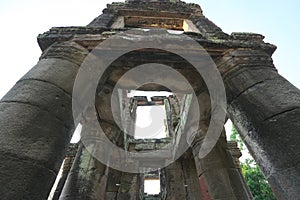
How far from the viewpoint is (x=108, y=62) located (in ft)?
11.1

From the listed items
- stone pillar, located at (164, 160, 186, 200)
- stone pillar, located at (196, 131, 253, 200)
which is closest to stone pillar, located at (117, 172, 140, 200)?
stone pillar, located at (164, 160, 186, 200)

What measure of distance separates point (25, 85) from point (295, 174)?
312cm

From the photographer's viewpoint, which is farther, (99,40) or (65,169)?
(65,169)

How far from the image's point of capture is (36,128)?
81.7 inches

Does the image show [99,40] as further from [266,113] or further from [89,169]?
[89,169]

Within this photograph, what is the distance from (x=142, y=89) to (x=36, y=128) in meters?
2.67

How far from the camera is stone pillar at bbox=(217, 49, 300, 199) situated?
209 centimetres

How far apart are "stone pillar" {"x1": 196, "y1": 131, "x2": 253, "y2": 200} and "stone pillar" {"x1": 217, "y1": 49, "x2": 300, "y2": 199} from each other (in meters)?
2.36

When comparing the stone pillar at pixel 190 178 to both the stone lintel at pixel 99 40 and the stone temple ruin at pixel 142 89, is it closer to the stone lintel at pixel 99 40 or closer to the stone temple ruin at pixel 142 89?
the stone temple ruin at pixel 142 89

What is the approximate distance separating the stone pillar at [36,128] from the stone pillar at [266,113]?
7.37 feet

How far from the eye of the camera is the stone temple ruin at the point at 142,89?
1950 millimetres

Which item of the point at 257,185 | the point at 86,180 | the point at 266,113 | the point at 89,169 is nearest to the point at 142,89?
the point at 89,169

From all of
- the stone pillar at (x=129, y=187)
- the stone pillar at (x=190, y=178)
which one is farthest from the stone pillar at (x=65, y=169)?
the stone pillar at (x=190, y=178)

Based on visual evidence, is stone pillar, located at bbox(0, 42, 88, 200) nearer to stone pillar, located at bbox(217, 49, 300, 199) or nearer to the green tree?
stone pillar, located at bbox(217, 49, 300, 199)
